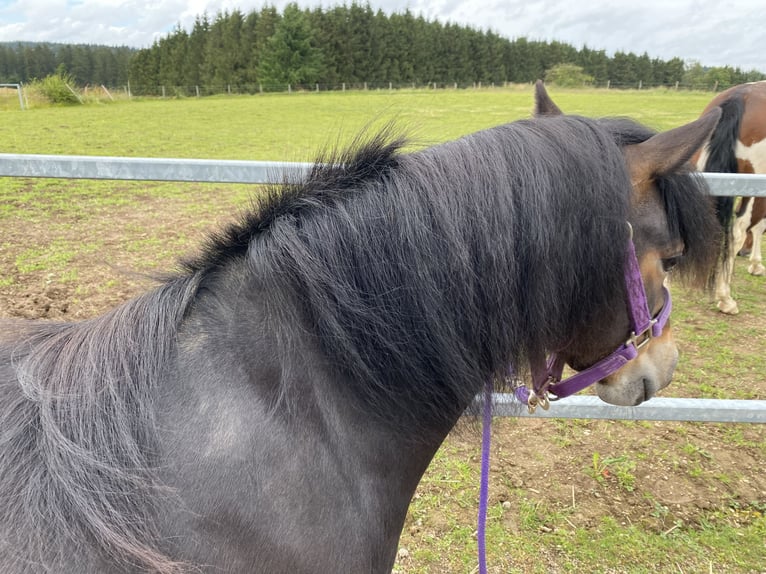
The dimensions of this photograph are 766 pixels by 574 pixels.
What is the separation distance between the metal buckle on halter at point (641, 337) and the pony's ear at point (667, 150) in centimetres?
41

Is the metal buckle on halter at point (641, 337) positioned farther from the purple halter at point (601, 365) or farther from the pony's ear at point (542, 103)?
the pony's ear at point (542, 103)

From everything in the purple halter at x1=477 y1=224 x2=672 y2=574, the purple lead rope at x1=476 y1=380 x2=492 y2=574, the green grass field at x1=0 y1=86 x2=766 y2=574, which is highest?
the purple halter at x1=477 y1=224 x2=672 y2=574

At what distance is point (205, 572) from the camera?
3.37 feet

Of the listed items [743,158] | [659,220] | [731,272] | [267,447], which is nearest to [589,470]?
[659,220]

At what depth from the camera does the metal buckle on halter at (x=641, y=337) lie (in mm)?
1409

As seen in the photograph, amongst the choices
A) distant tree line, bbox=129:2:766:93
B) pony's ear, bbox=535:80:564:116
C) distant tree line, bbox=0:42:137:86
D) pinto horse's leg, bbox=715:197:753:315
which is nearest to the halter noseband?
pony's ear, bbox=535:80:564:116

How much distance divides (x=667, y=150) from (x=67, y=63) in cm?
9252

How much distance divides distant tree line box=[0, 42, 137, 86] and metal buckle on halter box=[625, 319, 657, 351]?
3111 inches

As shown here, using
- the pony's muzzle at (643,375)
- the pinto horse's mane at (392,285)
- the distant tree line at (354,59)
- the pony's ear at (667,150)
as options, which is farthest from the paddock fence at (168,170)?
the distant tree line at (354,59)

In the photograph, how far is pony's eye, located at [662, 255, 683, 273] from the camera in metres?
Answer: 1.44

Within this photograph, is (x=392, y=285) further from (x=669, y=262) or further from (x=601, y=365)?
(x=669, y=262)

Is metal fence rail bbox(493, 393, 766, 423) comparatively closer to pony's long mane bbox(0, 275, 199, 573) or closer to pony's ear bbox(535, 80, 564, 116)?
pony's ear bbox(535, 80, 564, 116)

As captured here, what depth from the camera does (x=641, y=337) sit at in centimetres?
144

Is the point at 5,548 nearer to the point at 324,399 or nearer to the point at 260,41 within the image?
the point at 324,399
